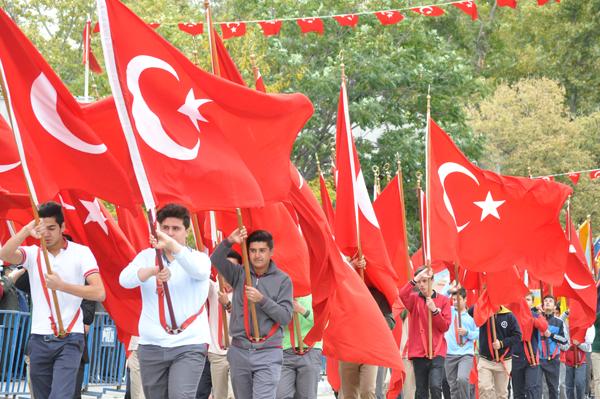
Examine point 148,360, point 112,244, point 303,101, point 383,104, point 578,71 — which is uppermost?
point 578,71

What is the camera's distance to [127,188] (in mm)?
10219

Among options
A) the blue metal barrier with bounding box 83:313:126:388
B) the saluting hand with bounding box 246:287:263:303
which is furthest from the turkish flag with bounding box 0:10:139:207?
the blue metal barrier with bounding box 83:313:126:388

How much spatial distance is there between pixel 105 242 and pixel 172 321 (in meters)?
2.21

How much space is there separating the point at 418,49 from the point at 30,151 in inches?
1031

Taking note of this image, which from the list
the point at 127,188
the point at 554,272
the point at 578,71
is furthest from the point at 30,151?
the point at 578,71

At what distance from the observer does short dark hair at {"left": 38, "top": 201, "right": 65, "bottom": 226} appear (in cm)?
1045

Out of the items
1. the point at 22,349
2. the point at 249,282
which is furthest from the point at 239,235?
the point at 22,349

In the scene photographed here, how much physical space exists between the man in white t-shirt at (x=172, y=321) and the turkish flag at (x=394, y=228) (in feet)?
28.0

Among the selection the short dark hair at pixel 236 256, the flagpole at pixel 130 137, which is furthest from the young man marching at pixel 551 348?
the flagpole at pixel 130 137

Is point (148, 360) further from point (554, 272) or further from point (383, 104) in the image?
point (383, 104)

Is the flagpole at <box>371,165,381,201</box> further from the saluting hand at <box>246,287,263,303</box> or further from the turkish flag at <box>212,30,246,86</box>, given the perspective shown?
the saluting hand at <box>246,287,263,303</box>

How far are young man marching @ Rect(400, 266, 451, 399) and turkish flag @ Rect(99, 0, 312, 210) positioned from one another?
5799mm

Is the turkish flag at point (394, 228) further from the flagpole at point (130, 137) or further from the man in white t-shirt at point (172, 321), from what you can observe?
the flagpole at point (130, 137)

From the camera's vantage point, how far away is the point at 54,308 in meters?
10.5
